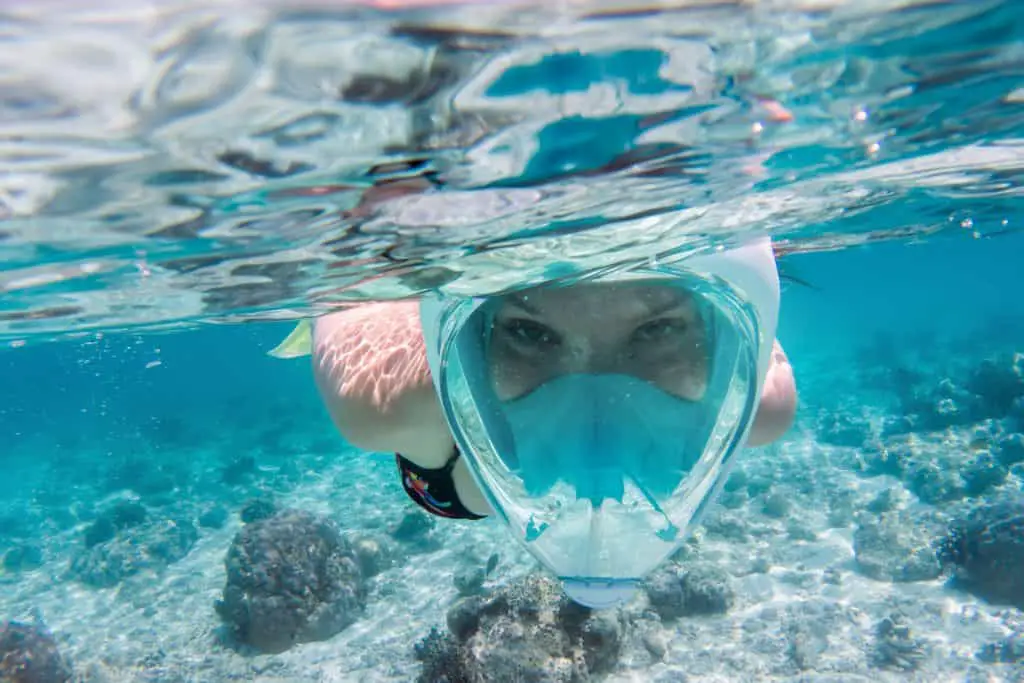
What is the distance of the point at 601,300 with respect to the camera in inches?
155

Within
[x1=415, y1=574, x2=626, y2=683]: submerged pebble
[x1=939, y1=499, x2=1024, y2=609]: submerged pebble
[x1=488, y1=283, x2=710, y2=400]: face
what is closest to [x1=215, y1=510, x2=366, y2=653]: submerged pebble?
[x1=415, y1=574, x2=626, y2=683]: submerged pebble

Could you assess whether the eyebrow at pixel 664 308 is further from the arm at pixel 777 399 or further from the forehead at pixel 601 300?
the arm at pixel 777 399

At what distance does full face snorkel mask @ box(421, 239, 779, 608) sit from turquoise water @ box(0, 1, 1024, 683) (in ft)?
2.74

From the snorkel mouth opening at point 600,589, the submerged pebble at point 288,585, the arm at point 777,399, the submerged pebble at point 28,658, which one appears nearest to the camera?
the snorkel mouth opening at point 600,589

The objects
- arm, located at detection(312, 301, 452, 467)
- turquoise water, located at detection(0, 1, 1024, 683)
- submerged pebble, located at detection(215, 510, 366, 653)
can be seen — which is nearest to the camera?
turquoise water, located at detection(0, 1, 1024, 683)

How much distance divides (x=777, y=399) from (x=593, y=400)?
1259 millimetres

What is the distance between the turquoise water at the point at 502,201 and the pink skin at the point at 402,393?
2.82ft

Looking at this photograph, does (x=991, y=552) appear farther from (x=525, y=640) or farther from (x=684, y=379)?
(x=684, y=379)

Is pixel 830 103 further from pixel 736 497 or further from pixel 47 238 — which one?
pixel 736 497

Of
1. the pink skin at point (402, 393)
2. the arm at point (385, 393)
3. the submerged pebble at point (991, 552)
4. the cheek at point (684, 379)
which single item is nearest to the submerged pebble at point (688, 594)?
the submerged pebble at point (991, 552)

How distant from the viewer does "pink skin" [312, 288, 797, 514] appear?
361cm

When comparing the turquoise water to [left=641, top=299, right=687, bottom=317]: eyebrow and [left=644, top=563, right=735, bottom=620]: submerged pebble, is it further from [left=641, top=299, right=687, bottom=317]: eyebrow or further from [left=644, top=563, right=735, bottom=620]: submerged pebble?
[left=641, top=299, right=687, bottom=317]: eyebrow

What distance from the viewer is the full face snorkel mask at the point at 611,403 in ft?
10.4

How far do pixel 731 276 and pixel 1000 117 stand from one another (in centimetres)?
270
